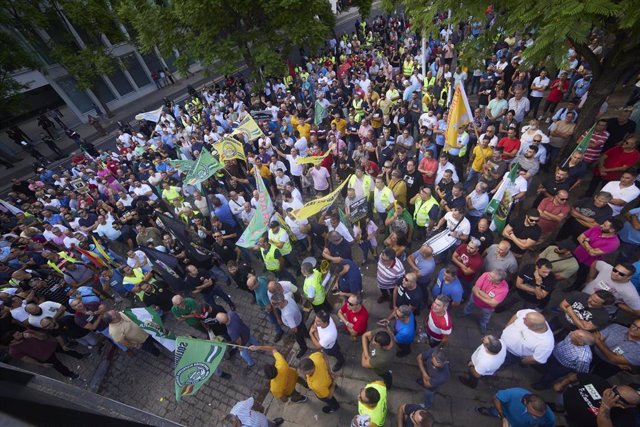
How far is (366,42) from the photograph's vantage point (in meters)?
24.1

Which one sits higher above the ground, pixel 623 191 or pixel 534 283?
pixel 623 191

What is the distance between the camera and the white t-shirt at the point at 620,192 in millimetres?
5676

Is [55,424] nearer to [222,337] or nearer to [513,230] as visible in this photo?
[222,337]

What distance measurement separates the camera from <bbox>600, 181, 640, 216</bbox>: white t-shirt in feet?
18.6

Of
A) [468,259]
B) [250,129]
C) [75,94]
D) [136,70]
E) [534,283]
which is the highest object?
[75,94]

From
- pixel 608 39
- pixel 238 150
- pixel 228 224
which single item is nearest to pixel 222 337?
pixel 228 224

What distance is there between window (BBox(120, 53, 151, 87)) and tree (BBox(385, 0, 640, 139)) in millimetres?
33558

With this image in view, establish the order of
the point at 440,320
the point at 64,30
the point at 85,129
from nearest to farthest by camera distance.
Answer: the point at 440,320 < the point at 64,30 < the point at 85,129

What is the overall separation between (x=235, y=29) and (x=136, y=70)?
68.5 ft

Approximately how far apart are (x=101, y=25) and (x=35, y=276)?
24.4 m

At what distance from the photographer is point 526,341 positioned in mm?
4383

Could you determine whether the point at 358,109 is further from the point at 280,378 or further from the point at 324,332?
the point at 280,378

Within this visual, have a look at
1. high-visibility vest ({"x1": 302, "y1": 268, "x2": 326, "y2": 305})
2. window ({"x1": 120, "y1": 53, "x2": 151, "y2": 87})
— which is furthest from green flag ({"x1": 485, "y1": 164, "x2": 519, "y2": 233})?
window ({"x1": 120, "y1": 53, "x2": 151, "y2": 87})

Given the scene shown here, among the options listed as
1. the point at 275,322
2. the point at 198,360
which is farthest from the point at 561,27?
the point at 198,360
